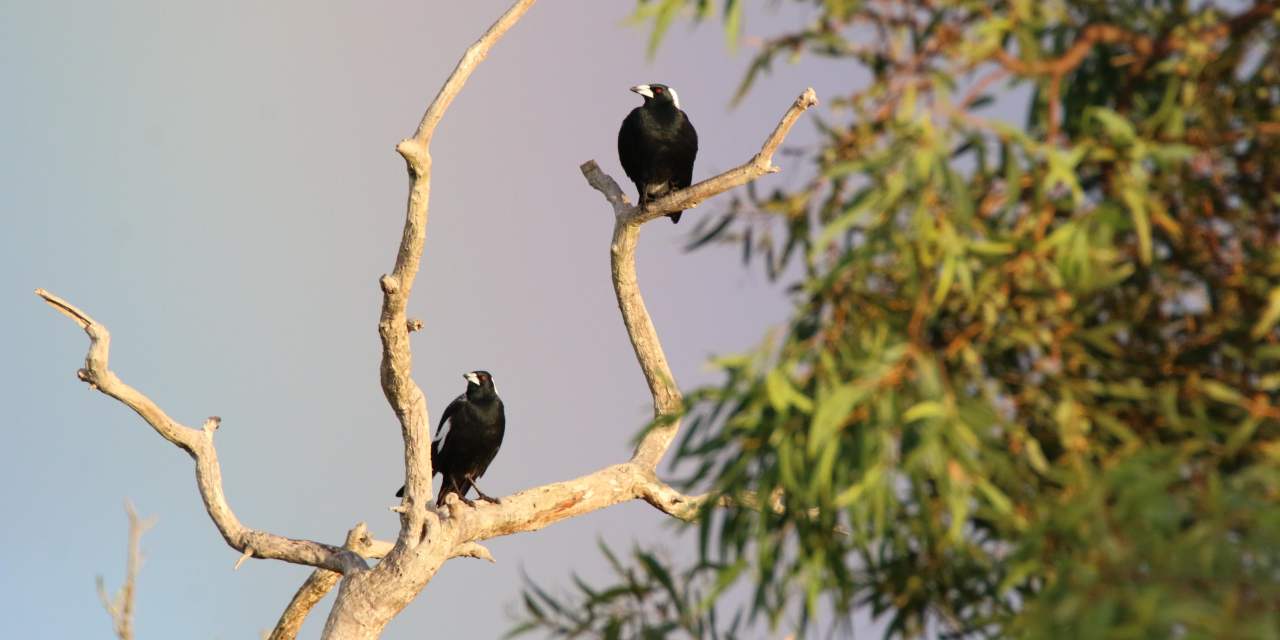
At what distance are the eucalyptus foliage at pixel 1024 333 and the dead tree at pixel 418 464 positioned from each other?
2.21m

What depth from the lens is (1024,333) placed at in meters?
2.68

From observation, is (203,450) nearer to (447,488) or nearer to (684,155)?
(447,488)

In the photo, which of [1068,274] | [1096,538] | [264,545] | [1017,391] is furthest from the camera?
[264,545]

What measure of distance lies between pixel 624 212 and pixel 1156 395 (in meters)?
4.01

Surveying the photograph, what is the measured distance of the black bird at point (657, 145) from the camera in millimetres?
6930

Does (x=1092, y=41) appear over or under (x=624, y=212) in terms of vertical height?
under

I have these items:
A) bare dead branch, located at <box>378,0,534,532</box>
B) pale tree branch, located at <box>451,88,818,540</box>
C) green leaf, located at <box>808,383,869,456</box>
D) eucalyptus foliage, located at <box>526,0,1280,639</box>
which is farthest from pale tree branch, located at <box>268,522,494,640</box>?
green leaf, located at <box>808,383,869,456</box>

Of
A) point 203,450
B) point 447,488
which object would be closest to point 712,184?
point 447,488

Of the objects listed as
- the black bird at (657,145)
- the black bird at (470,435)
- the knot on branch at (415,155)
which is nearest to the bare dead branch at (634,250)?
the black bird at (657,145)

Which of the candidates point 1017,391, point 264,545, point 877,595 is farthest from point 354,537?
point 1017,391

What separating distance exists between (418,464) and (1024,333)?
342 centimetres

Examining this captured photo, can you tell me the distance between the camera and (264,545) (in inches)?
240

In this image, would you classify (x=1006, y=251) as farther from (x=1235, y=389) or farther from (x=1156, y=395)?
(x=1235, y=389)

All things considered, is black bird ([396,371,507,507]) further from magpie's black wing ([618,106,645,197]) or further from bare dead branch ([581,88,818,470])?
magpie's black wing ([618,106,645,197])
